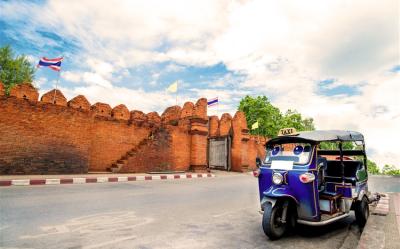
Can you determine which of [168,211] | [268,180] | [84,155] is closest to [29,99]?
[84,155]

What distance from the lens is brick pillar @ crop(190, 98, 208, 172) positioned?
1946 centimetres

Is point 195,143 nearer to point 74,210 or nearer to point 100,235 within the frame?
point 74,210

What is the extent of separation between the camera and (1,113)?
12.0 metres

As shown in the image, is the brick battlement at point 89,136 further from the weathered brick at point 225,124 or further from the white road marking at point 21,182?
the weathered brick at point 225,124

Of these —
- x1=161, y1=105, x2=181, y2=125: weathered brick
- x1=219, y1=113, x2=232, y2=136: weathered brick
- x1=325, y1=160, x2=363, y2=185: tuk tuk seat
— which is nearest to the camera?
x1=325, y1=160, x2=363, y2=185: tuk tuk seat

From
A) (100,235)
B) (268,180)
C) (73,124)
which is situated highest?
(73,124)

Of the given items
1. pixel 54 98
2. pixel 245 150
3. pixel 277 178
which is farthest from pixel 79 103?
pixel 245 150

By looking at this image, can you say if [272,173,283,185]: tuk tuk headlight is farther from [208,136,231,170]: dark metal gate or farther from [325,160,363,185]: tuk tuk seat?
[208,136,231,170]: dark metal gate

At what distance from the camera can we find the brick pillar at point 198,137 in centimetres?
1946

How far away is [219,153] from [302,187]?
1973 centimetres

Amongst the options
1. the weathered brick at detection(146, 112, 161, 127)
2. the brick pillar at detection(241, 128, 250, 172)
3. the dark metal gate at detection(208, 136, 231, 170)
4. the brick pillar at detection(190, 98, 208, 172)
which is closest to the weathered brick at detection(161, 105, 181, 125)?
the weathered brick at detection(146, 112, 161, 127)

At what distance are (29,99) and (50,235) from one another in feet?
35.2

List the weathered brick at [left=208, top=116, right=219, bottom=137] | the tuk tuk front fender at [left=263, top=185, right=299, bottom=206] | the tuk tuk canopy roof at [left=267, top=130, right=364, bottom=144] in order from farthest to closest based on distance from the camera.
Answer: the weathered brick at [left=208, top=116, right=219, bottom=137] < the tuk tuk canopy roof at [left=267, top=130, right=364, bottom=144] < the tuk tuk front fender at [left=263, top=185, right=299, bottom=206]

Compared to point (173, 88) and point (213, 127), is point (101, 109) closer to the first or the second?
point (173, 88)
